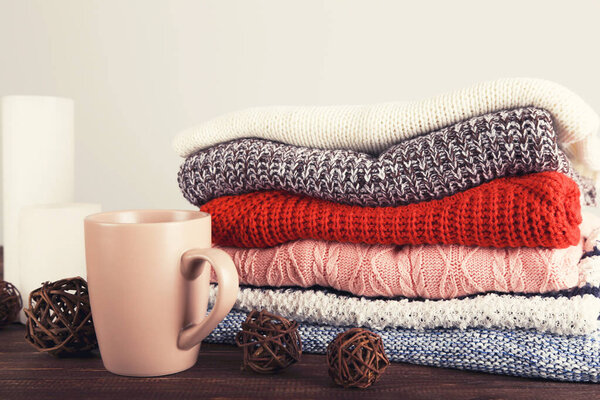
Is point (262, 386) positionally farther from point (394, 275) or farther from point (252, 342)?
point (394, 275)

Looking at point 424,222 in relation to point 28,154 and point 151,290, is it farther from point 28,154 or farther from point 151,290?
point 28,154

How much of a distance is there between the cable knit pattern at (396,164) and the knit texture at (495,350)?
12 cm

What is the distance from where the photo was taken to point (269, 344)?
1.55ft

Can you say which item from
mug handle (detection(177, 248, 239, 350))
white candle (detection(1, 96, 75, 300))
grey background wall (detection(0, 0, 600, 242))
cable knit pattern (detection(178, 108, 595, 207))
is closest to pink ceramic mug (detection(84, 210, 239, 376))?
mug handle (detection(177, 248, 239, 350))

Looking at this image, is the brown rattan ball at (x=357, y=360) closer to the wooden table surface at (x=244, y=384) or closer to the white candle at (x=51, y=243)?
the wooden table surface at (x=244, y=384)

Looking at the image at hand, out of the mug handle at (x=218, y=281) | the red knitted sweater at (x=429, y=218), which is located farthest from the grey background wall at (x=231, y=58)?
the mug handle at (x=218, y=281)

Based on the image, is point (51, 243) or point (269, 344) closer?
point (269, 344)

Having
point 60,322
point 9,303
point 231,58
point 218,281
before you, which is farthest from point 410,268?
point 231,58

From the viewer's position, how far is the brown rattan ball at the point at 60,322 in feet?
1.66

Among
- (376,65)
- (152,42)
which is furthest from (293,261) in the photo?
(152,42)

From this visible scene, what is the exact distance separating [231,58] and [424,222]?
32.9 inches

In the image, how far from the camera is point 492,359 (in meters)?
0.47

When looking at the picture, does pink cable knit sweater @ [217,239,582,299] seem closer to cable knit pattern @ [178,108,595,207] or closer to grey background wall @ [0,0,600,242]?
cable knit pattern @ [178,108,595,207]

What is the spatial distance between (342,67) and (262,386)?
852mm
